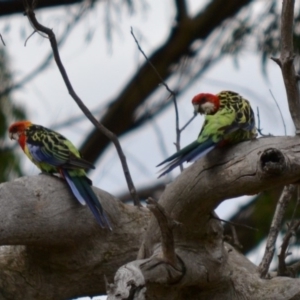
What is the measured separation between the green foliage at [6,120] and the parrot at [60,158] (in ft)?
6.25

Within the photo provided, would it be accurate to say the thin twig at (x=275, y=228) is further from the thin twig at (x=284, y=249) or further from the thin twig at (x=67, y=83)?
the thin twig at (x=67, y=83)

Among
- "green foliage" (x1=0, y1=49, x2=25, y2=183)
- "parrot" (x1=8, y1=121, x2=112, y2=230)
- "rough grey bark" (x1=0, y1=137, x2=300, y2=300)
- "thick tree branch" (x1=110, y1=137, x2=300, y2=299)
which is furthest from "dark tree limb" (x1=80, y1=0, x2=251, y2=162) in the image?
"thick tree branch" (x1=110, y1=137, x2=300, y2=299)

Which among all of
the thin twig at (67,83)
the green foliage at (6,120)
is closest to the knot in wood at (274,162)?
the thin twig at (67,83)

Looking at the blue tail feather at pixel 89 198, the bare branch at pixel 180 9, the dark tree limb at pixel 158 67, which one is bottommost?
the blue tail feather at pixel 89 198

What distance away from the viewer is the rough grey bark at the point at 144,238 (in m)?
3.34

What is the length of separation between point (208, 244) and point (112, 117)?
3232 millimetres

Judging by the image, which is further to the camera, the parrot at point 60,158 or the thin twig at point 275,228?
the thin twig at point 275,228

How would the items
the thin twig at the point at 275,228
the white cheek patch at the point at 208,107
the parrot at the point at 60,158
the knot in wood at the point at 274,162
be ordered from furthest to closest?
1. the thin twig at the point at 275,228
2. the parrot at the point at 60,158
3. the white cheek patch at the point at 208,107
4. the knot in wood at the point at 274,162

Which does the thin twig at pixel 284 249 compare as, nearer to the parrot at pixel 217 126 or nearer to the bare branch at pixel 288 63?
the parrot at pixel 217 126

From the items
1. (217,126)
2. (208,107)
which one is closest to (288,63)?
(217,126)

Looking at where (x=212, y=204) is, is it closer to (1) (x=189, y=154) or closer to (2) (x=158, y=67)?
(1) (x=189, y=154)

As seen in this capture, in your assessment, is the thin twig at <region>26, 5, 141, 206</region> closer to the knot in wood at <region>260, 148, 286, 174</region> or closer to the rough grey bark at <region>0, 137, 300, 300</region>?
the rough grey bark at <region>0, 137, 300, 300</region>

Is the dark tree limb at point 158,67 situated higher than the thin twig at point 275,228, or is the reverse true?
the dark tree limb at point 158,67

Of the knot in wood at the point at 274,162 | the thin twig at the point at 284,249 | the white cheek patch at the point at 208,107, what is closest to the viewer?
the knot in wood at the point at 274,162
